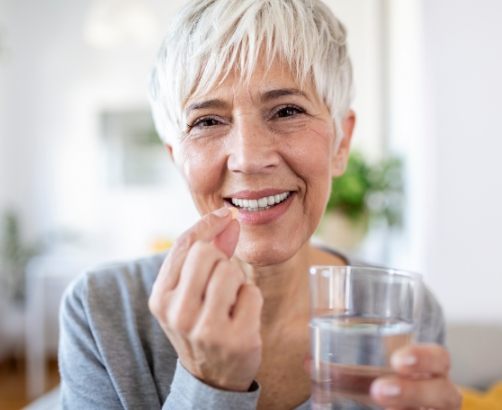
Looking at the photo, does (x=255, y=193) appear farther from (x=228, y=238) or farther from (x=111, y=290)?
(x=111, y=290)

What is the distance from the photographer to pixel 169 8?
17.1ft

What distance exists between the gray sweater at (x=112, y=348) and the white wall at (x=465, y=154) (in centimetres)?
113

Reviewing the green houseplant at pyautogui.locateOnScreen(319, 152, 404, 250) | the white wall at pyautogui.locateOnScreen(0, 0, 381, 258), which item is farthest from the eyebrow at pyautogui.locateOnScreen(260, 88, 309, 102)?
the white wall at pyautogui.locateOnScreen(0, 0, 381, 258)

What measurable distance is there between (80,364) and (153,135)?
14.0ft

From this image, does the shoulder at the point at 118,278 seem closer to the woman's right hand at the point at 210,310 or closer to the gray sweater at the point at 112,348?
the gray sweater at the point at 112,348

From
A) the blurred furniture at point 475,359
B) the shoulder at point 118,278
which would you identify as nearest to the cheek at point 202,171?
the shoulder at point 118,278

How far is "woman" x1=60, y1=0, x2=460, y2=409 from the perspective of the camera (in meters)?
0.93

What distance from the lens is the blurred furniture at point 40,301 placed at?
4520 mm

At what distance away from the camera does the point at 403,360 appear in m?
0.56

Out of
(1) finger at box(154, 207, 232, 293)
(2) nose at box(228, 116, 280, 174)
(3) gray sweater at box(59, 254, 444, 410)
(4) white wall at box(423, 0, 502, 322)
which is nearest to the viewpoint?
(1) finger at box(154, 207, 232, 293)

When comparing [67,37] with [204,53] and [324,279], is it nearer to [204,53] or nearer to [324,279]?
[204,53]

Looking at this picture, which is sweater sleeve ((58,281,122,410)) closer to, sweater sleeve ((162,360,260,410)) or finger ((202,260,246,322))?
sweater sleeve ((162,360,260,410))

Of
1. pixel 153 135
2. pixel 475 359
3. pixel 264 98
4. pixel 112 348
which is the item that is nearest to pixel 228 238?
pixel 264 98

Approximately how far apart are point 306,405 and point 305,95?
0.51 m
